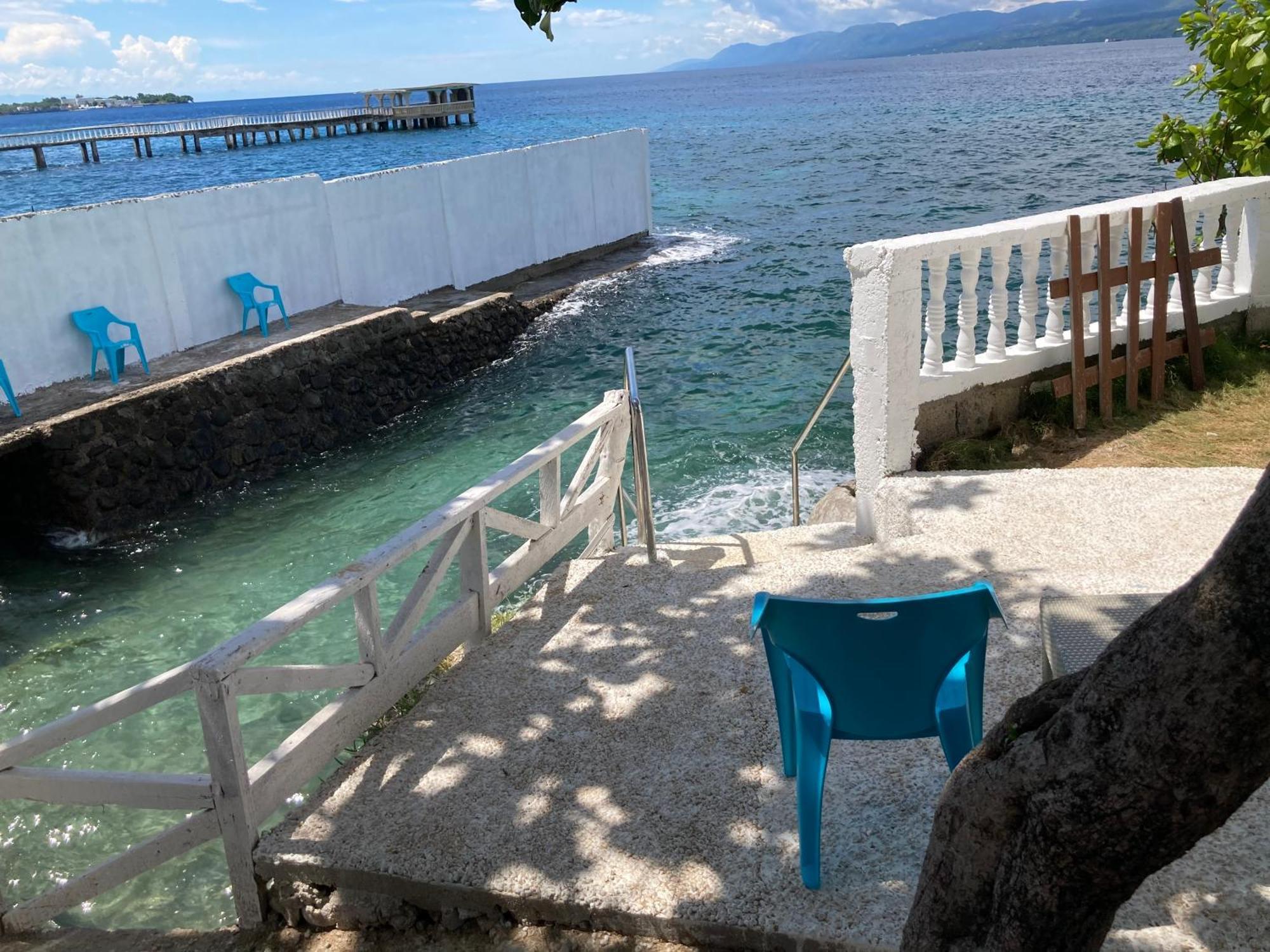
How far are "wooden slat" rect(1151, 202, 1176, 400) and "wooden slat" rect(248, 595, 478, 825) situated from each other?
505 centimetres

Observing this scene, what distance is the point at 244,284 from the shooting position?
1414 centimetres

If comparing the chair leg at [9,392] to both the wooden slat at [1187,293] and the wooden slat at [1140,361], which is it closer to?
the wooden slat at [1140,361]

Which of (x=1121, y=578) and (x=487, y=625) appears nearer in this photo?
(x=1121, y=578)

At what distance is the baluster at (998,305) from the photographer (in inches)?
265

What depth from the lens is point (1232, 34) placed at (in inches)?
327

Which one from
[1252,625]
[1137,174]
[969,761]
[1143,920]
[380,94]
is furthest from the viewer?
[380,94]

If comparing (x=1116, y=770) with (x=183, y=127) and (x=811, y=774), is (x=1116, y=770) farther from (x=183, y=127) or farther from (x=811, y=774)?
(x=183, y=127)

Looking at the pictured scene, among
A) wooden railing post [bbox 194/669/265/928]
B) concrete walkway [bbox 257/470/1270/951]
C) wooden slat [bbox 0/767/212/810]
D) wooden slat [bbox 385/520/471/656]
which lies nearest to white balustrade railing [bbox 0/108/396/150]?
wooden slat [bbox 385/520/471/656]

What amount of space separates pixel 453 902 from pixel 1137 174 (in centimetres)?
3586

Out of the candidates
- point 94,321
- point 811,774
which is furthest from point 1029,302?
point 94,321

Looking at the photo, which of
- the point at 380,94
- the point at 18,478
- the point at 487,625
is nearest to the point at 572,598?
the point at 487,625

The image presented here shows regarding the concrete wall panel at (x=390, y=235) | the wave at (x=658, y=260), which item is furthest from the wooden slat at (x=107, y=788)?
the wave at (x=658, y=260)

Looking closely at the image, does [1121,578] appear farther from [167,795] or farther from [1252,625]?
[167,795]

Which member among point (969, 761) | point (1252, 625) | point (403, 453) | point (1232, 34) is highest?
point (1232, 34)
